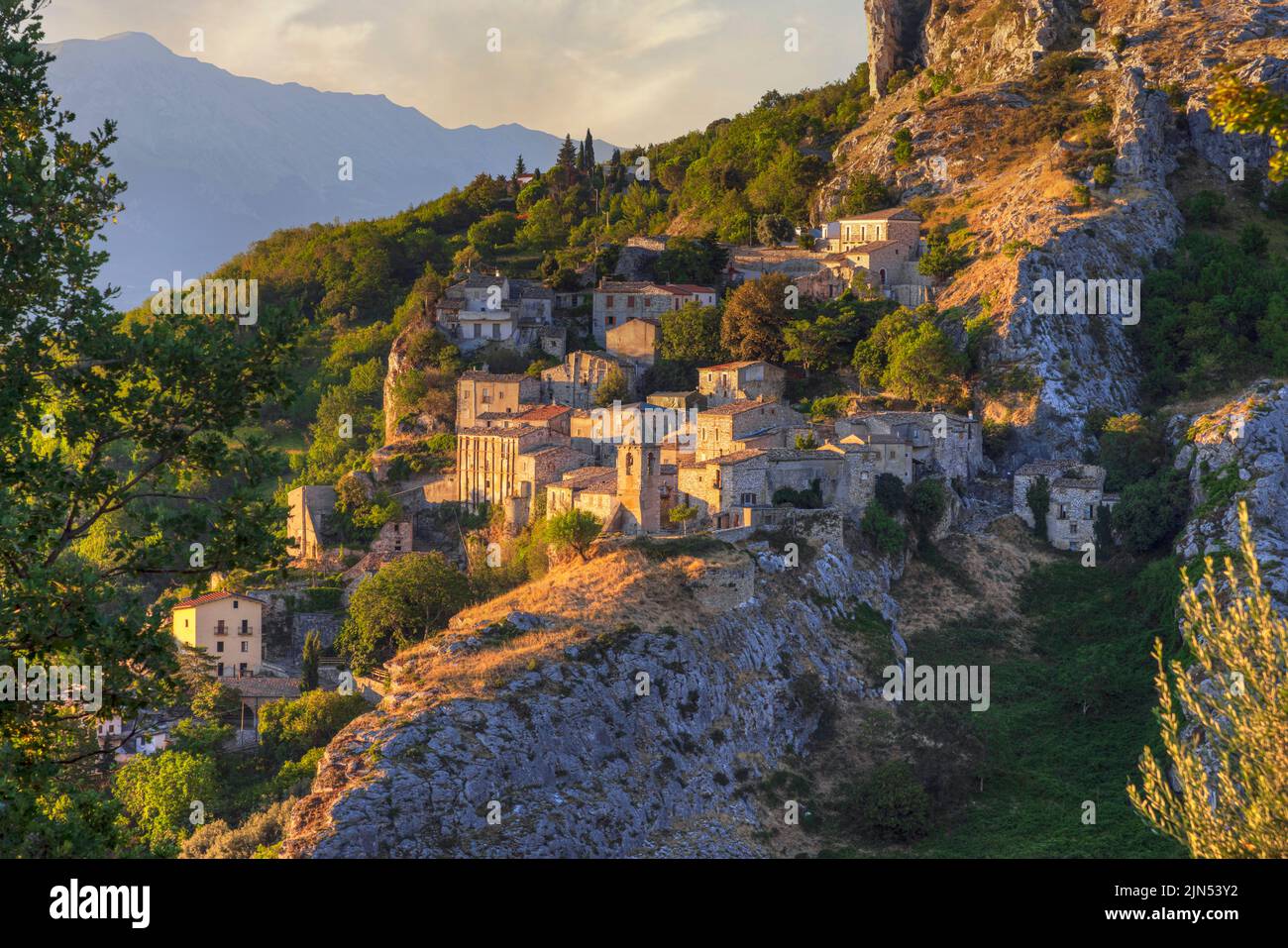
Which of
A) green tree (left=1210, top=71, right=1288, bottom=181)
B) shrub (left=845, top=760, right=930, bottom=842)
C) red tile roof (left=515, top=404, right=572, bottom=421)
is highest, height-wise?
green tree (left=1210, top=71, right=1288, bottom=181)

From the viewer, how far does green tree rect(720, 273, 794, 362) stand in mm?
67188

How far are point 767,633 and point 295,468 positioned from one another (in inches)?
1515

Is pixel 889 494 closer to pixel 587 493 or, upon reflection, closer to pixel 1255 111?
pixel 587 493

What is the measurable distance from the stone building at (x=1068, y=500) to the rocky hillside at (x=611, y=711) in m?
7.60

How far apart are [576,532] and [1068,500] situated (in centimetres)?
1814

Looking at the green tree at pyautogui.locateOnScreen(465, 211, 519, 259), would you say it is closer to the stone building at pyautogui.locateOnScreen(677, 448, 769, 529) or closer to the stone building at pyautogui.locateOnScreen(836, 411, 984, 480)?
the stone building at pyautogui.locateOnScreen(836, 411, 984, 480)

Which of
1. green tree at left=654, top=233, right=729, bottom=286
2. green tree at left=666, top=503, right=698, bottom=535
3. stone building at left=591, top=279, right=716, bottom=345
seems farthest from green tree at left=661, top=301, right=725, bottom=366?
green tree at left=666, top=503, right=698, bottom=535

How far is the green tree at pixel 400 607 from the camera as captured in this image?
54125 mm

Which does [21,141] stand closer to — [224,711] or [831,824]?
[831,824]

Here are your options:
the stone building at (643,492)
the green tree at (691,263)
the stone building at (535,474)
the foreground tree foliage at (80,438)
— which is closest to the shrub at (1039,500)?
the stone building at (643,492)

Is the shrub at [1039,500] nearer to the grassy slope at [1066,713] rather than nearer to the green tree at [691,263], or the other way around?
the grassy slope at [1066,713]

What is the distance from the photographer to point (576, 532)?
51.1 meters

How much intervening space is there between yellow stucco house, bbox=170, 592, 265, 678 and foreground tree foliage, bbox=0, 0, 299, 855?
126 feet

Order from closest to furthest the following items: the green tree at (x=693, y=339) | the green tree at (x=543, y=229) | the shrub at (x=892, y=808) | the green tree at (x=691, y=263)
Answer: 1. the shrub at (x=892, y=808)
2. the green tree at (x=693, y=339)
3. the green tree at (x=691, y=263)
4. the green tree at (x=543, y=229)
